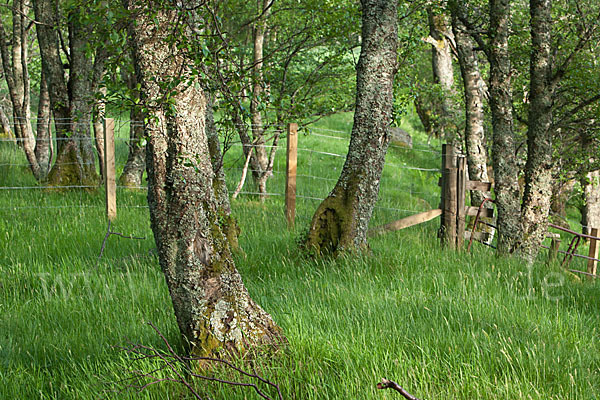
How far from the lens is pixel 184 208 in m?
3.65

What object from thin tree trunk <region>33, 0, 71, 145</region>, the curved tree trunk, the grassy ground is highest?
thin tree trunk <region>33, 0, 71, 145</region>

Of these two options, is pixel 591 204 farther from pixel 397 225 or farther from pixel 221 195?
pixel 221 195

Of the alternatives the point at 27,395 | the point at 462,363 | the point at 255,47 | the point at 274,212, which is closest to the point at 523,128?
the point at 255,47

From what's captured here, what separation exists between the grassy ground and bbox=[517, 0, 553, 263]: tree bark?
3.44ft

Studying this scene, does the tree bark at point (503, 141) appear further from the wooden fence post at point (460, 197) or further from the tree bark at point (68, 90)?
the tree bark at point (68, 90)

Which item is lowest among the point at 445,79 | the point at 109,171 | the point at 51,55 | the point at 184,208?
the point at 109,171

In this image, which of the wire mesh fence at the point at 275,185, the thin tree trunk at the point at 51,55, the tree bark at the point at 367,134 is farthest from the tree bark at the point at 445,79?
the thin tree trunk at the point at 51,55

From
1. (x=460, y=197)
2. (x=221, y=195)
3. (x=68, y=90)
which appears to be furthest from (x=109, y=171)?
(x=460, y=197)

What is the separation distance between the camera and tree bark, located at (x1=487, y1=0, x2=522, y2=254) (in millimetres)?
8062

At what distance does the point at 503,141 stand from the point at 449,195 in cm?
108

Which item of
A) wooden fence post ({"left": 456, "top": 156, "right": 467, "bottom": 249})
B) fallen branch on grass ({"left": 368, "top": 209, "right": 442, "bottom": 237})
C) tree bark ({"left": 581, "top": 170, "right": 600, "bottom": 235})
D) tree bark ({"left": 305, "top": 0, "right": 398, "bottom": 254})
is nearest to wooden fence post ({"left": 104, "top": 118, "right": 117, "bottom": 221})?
tree bark ({"left": 305, "top": 0, "right": 398, "bottom": 254})

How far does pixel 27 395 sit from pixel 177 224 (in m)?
1.57

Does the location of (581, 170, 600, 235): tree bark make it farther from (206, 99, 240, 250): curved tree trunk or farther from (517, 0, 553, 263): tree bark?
(206, 99, 240, 250): curved tree trunk

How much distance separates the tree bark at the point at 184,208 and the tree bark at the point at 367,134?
3118mm
